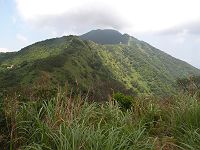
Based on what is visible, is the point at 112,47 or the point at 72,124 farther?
the point at 112,47

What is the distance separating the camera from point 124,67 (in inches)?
5315

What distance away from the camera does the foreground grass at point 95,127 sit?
14.4 ft

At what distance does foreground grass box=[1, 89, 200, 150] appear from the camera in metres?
4.39

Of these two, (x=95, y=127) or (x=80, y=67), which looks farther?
(x=80, y=67)

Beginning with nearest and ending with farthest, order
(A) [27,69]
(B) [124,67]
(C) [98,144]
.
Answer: (C) [98,144], (A) [27,69], (B) [124,67]

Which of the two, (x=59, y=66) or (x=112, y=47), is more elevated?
(x=112, y=47)

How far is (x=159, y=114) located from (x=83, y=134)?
252cm

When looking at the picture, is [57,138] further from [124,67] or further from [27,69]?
[124,67]

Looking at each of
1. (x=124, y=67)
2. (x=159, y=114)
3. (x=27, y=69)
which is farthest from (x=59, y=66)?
(x=159, y=114)

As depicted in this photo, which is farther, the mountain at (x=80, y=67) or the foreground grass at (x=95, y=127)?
the mountain at (x=80, y=67)

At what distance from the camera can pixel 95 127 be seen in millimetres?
5551

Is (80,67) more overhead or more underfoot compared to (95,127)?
more overhead

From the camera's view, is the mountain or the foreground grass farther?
the mountain

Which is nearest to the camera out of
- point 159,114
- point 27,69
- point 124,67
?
point 159,114
